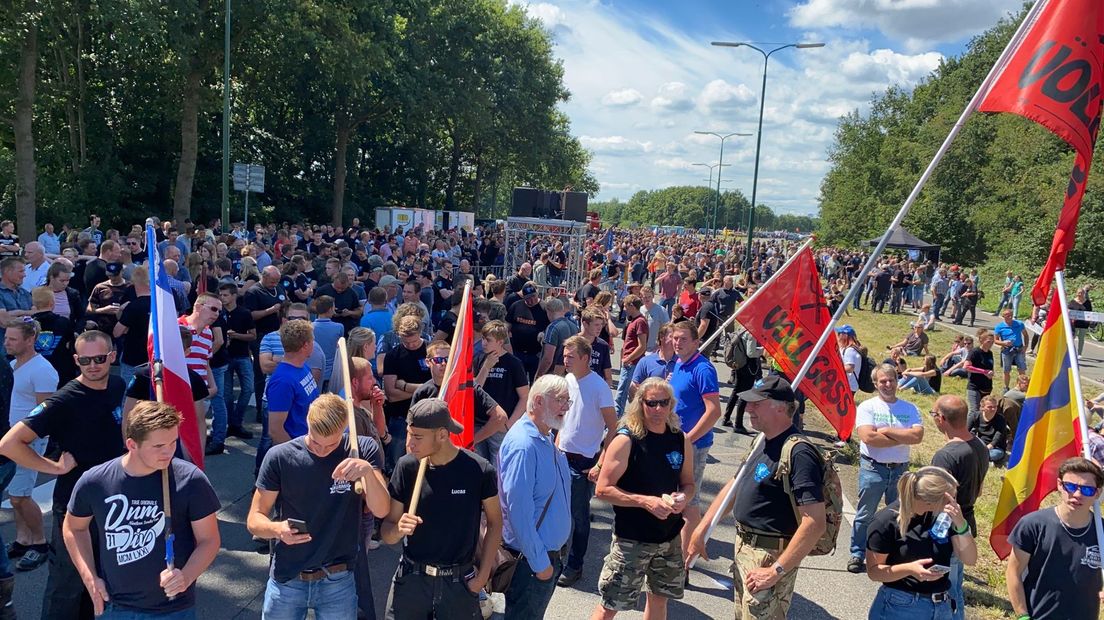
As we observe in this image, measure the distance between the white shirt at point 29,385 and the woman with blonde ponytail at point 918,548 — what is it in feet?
16.0

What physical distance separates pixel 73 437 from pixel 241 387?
4.37 metres

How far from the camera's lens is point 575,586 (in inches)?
211

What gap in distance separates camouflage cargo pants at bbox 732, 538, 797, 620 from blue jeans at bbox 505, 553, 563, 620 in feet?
3.10

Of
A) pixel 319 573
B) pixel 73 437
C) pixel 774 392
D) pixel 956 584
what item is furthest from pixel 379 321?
pixel 956 584

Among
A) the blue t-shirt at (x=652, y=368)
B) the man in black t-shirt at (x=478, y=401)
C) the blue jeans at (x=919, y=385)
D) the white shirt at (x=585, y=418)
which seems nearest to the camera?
the man in black t-shirt at (x=478, y=401)

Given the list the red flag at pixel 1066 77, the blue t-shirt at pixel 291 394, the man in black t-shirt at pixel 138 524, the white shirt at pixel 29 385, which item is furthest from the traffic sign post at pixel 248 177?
the red flag at pixel 1066 77

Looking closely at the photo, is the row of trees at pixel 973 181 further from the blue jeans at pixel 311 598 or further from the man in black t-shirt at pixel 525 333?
the blue jeans at pixel 311 598

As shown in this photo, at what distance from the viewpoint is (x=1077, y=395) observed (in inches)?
176

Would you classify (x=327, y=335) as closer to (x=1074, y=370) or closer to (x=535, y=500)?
(x=535, y=500)

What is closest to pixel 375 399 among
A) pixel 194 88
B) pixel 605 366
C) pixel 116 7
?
pixel 605 366

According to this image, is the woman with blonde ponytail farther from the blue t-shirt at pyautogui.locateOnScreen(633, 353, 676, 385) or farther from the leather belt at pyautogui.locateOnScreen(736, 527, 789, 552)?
the blue t-shirt at pyautogui.locateOnScreen(633, 353, 676, 385)

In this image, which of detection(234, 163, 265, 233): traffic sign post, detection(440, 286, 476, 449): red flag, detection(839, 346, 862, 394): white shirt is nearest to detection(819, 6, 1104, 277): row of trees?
detection(839, 346, 862, 394): white shirt

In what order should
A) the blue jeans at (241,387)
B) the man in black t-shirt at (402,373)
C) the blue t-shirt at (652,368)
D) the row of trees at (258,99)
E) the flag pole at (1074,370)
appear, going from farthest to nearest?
the row of trees at (258,99)
the blue jeans at (241,387)
the blue t-shirt at (652,368)
the man in black t-shirt at (402,373)
the flag pole at (1074,370)

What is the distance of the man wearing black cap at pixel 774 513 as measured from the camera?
3.56 metres
